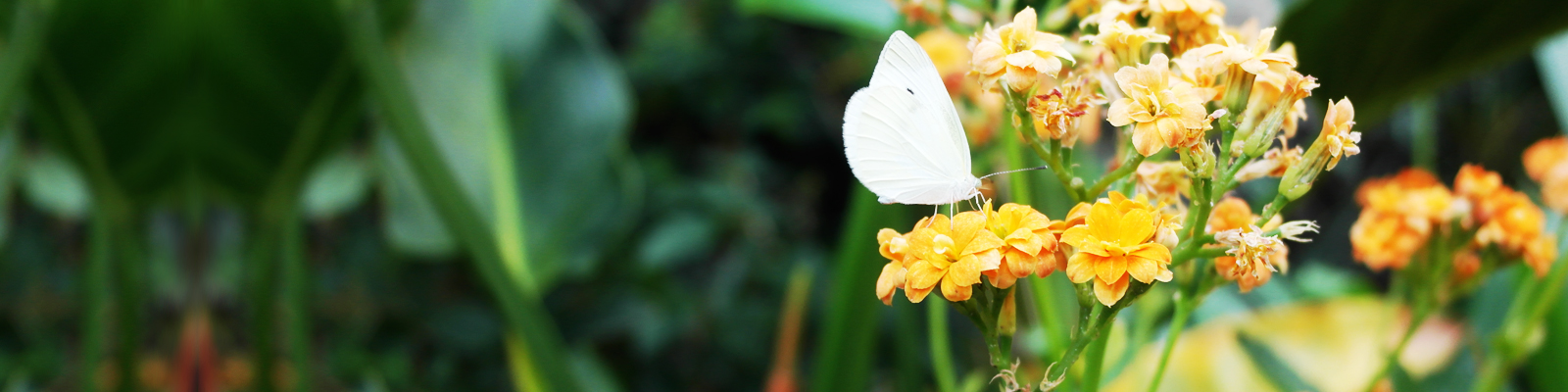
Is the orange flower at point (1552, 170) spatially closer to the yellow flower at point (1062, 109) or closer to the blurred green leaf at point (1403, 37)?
the blurred green leaf at point (1403, 37)

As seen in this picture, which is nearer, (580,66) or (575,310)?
(580,66)

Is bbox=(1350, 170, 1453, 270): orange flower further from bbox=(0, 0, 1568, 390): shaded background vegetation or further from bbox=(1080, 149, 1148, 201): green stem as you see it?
bbox=(1080, 149, 1148, 201): green stem

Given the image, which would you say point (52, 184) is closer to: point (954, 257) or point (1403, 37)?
point (954, 257)

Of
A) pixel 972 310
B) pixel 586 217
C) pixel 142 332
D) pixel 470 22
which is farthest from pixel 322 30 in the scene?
pixel 972 310

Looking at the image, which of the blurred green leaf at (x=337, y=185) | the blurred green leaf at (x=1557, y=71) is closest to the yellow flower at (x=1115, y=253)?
the blurred green leaf at (x=1557, y=71)

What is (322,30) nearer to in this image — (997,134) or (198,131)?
(198,131)

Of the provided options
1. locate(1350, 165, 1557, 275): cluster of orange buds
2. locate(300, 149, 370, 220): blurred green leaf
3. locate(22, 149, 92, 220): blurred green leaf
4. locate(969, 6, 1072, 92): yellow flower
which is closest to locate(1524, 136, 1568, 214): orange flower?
locate(1350, 165, 1557, 275): cluster of orange buds

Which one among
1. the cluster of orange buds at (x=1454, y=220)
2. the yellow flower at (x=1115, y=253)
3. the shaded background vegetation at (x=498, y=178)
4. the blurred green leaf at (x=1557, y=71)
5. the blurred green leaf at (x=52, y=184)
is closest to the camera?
the yellow flower at (x=1115, y=253)
